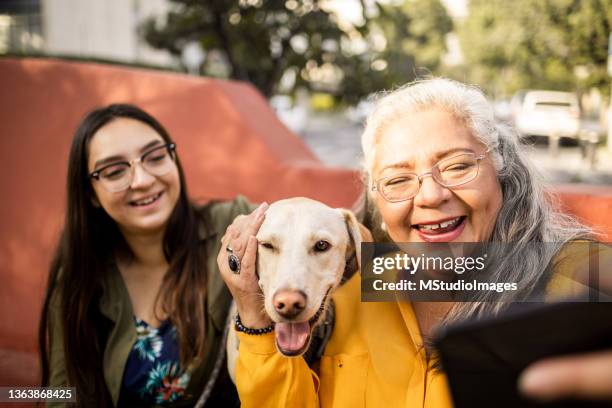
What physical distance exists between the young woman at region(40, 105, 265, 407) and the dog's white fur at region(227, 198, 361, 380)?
642mm

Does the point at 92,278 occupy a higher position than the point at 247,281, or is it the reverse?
the point at 92,278

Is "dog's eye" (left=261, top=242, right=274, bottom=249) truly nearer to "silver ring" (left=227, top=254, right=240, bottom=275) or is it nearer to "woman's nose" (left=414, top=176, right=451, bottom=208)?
"silver ring" (left=227, top=254, right=240, bottom=275)

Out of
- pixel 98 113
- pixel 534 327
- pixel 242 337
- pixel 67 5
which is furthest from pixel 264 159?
pixel 67 5

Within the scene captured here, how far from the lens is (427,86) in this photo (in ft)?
5.25

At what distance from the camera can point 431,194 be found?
1.41m

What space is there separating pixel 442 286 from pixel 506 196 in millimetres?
389

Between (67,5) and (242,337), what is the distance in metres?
15.1

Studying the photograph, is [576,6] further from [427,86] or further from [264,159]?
[264,159]

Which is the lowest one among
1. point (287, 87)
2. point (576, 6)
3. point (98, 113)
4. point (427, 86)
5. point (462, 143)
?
point (462, 143)

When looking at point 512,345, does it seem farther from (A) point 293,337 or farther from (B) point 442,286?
(A) point 293,337

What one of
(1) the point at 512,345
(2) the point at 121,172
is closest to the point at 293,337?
(1) the point at 512,345

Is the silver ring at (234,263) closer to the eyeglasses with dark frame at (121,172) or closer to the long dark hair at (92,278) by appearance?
the long dark hair at (92,278)

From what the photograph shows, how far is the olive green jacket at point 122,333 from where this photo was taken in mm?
1983

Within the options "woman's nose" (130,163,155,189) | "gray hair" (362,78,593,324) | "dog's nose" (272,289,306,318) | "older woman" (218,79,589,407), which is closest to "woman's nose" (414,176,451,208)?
"older woman" (218,79,589,407)
